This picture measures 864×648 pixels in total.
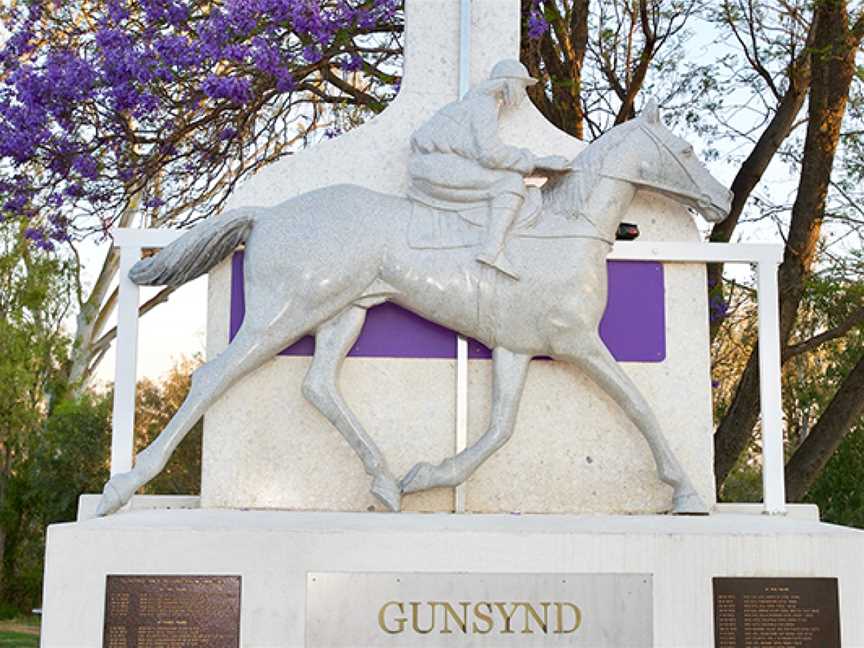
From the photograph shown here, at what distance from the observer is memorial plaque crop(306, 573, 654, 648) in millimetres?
4004

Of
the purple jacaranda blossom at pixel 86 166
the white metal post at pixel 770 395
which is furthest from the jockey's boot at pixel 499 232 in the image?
the purple jacaranda blossom at pixel 86 166

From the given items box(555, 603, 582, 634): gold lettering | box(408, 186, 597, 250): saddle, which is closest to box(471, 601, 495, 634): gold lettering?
box(555, 603, 582, 634): gold lettering

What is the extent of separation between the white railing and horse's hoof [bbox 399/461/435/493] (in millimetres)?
355

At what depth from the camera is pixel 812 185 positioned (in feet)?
27.4

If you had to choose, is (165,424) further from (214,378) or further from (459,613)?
(459,613)

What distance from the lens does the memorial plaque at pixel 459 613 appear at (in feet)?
13.1

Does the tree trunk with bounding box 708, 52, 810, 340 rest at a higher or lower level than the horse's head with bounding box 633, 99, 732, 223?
higher

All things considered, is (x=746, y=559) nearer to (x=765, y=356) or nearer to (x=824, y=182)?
(x=765, y=356)

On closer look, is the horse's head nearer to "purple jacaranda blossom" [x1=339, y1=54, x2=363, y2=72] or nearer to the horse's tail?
the horse's tail

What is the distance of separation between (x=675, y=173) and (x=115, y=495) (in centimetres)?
308

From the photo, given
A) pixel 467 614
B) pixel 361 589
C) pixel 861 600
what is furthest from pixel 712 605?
pixel 361 589

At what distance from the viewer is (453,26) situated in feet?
18.1

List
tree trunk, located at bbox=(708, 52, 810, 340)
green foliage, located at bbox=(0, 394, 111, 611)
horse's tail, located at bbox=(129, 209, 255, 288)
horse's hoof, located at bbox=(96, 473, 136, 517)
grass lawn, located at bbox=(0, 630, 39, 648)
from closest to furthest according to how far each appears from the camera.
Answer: horse's hoof, located at bbox=(96, 473, 136, 517) → horse's tail, located at bbox=(129, 209, 255, 288) → tree trunk, located at bbox=(708, 52, 810, 340) → grass lawn, located at bbox=(0, 630, 39, 648) → green foliage, located at bbox=(0, 394, 111, 611)

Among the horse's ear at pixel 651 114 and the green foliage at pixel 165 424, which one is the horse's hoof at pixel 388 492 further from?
the green foliage at pixel 165 424
